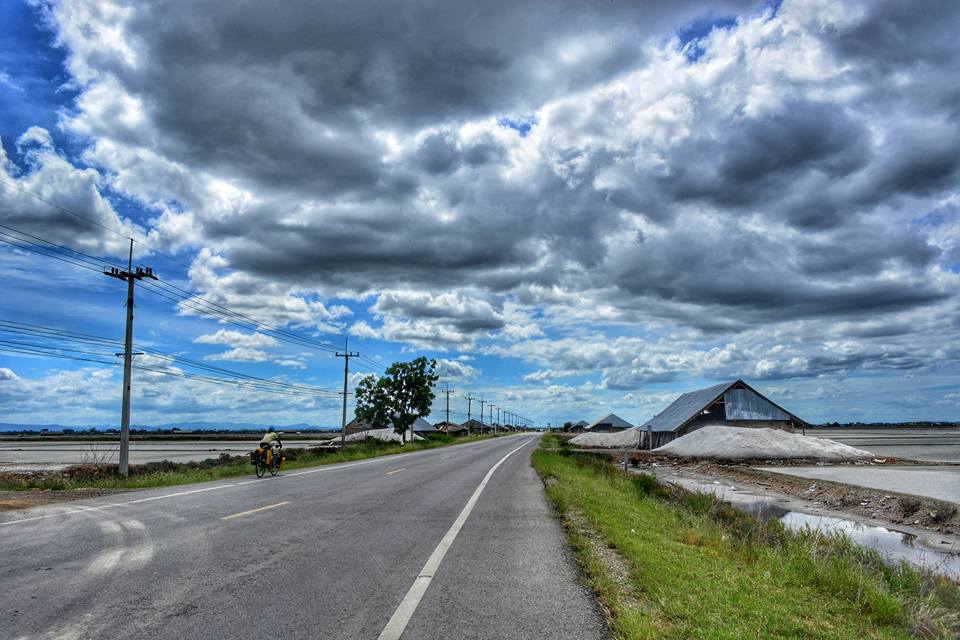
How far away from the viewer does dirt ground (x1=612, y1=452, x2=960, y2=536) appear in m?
Answer: 18.7

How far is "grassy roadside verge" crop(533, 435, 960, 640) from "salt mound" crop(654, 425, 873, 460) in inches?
1464

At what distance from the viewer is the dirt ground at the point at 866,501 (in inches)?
735

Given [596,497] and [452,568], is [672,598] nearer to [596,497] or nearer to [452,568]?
[452,568]

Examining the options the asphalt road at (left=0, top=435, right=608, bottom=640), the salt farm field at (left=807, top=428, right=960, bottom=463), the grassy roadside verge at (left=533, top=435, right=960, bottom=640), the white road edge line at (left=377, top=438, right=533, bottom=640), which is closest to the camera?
the white road edge line at (left=377, top=438, right=533, bottom=640)

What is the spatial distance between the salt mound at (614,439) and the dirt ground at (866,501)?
3996cm

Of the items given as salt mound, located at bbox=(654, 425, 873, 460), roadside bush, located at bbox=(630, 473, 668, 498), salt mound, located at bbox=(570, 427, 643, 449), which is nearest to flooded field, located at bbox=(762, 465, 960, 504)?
salt mound, located at bbox=(654, 425, 873, 460)

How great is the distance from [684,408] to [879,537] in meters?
49.0

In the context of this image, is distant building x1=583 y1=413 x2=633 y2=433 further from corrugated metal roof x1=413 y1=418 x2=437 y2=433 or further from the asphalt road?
the asphalt road

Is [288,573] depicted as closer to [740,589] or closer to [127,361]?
[740,589]

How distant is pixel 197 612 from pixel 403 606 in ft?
6.10

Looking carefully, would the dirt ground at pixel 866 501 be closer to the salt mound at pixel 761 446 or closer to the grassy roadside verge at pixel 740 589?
the grassy roadside verge at pixel 740 589

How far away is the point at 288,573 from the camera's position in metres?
7.09

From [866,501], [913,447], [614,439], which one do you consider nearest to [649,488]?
[866,501]

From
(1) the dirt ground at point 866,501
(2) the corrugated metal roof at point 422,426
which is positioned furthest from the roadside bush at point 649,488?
(2) the corrugated metal roof at point 422,426
